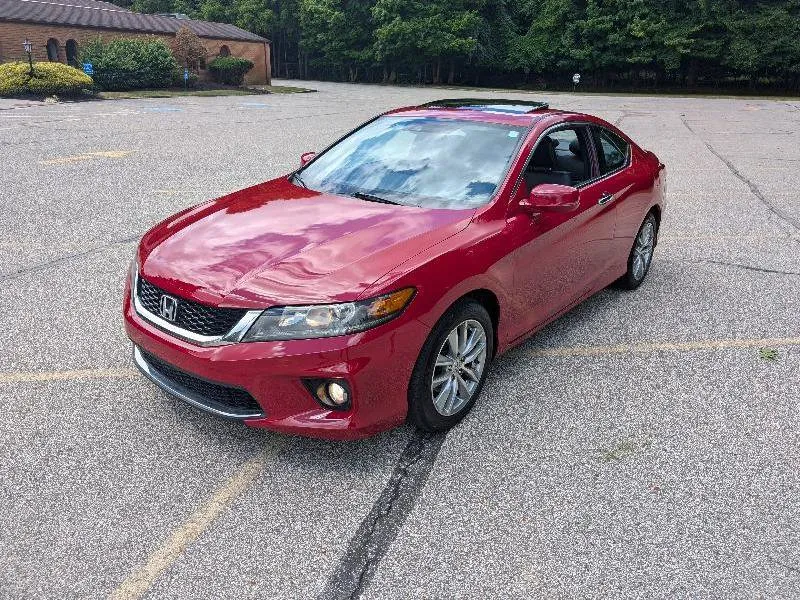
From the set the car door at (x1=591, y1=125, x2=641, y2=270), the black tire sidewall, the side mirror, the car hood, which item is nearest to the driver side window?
the car door at (x1=591, y1=125, x2=641, y2=270)

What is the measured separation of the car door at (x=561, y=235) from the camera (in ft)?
12.7

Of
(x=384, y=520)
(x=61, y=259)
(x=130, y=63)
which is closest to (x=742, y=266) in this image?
(x=384, y=520)

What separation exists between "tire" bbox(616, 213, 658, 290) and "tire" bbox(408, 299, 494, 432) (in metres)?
2.37

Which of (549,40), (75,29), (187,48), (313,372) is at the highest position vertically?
(549,40)

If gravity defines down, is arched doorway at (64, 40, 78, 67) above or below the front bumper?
above

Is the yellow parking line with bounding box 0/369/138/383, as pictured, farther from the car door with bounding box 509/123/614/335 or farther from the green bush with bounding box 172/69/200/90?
the green bush with bounding box 172/69/200/90

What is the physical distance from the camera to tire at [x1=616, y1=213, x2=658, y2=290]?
5.49 m

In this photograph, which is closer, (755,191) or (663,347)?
(663,347)

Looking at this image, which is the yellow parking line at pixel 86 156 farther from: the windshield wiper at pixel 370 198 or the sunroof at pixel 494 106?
the windshield wiper at pixel 370 198

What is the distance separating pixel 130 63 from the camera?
33.4 meters

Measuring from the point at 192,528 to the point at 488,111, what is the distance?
10.8 ft

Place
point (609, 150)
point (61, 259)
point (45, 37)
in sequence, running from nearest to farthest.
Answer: point (609, 150) → point (61, 259) → point (45, 37)

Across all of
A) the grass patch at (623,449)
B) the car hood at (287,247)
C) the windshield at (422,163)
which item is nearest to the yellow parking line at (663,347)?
the grass patch at (623,449)

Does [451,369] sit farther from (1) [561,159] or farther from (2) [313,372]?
(1) [561,159]
